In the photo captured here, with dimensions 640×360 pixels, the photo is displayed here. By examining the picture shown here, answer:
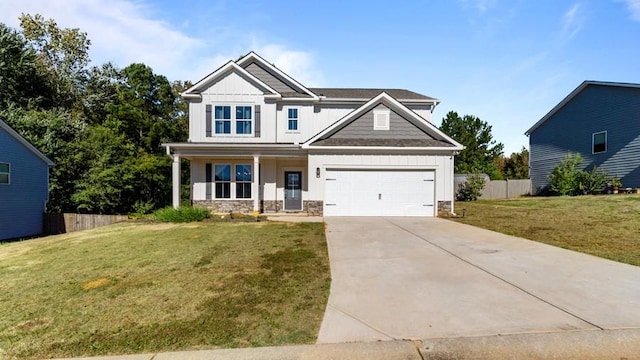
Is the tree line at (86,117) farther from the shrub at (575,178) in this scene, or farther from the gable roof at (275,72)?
the shrub at (575,178)

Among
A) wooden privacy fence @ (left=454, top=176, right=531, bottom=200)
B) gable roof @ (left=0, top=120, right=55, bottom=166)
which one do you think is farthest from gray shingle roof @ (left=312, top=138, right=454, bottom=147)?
gable roof @ (left=0, top=120, right=55, bottom=166)

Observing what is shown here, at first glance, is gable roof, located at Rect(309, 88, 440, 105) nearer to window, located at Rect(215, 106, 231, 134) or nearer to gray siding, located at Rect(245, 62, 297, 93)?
gray siding, located at Rect(245, 62, 297, 93)

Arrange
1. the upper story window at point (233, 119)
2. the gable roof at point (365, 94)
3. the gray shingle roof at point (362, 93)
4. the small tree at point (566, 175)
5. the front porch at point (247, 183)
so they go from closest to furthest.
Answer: the front porch at point (247, 183)
the upper story window at point (233, 119)
the gable roof at point (365, 94)
the gray shingle roof at point (362, 93)
the small tree at point (566, 175)

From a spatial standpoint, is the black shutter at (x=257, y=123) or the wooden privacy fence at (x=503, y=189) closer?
the black shutter at (x=257, y=123)

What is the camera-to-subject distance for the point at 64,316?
13.4 feet

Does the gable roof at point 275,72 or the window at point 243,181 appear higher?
the gable roof at point 275,72

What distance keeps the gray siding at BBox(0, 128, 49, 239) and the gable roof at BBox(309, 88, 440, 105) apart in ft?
50.5

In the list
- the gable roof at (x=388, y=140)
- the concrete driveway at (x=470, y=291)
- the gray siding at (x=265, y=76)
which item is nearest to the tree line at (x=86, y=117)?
the gray siding at (x=265, y=76)

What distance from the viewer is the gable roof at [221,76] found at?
15086mm

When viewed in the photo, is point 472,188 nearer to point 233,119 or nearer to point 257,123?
point 257,123

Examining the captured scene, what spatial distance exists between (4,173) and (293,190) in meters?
13.9

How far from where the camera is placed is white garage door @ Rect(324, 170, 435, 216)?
13.5m

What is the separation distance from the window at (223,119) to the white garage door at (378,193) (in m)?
5.70

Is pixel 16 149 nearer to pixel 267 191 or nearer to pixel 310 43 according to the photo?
pixel 267 191
